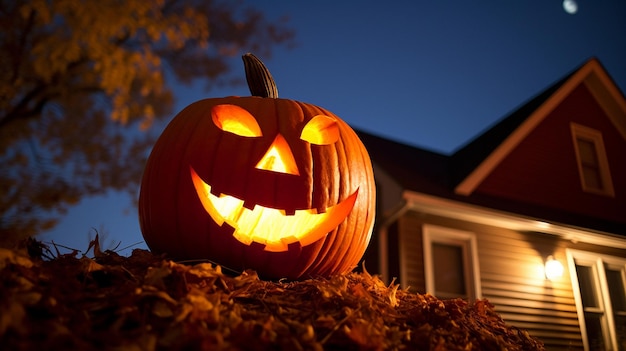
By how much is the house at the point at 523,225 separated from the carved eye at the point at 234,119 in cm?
433

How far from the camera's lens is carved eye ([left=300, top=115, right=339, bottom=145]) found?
6.51ft

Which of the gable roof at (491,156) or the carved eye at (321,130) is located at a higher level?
the gable roof at (491,156)

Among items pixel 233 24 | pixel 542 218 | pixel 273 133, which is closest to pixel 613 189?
pixel 542 218

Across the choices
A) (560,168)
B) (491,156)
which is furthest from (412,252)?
(560,168)

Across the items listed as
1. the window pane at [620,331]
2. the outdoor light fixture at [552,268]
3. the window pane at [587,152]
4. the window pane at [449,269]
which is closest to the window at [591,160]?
the window pane at [587,152]

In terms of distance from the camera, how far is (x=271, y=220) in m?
1.90

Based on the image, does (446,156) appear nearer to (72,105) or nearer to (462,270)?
(462,270)

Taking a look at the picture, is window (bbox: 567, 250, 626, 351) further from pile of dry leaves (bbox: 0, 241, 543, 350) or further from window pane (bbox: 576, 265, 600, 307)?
pile of dry leaves (bbox: 0, 241, 543, 350)

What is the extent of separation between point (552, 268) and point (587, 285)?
1.26 meters

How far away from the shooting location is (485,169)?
728 centimetres

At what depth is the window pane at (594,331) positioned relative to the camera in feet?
23.7

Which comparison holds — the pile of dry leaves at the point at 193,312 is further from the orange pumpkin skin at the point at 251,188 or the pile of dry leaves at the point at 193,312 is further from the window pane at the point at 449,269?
the window pane at the point at 449,269

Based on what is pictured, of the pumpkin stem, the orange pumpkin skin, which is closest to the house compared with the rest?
the pumpkin stem

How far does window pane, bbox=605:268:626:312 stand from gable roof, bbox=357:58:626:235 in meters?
0.85
